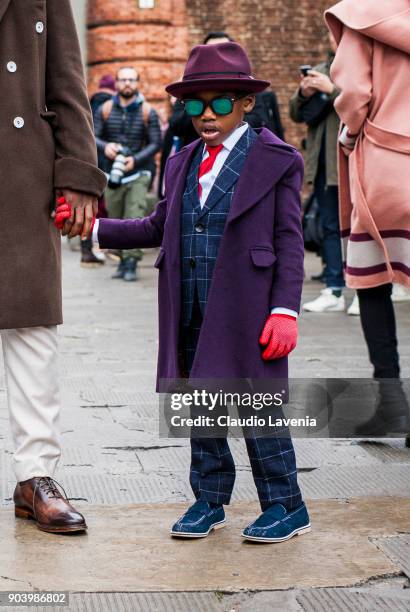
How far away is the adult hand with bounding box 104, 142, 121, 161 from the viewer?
1117 centimetres

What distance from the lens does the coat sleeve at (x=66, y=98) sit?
4000 millimetres

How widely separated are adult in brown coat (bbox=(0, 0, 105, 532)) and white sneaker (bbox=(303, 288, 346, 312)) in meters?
5.27

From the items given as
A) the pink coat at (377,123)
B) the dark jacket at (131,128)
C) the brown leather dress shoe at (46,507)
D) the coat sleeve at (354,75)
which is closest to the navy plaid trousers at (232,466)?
the brown leather dress shoe at (46,507)

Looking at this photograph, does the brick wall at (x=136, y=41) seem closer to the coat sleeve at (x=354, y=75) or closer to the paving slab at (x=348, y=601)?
the coat sleeve at (x=354, y=75)

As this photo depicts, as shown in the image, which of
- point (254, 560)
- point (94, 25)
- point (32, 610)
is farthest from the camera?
point (94, 25)

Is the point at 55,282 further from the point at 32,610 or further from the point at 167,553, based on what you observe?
the point at 32,610

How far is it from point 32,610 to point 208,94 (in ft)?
5.11

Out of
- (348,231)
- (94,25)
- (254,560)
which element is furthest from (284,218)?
(94,25)

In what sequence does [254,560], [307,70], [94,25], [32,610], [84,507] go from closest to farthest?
[32,610] < [254,560] < [84,507] < [307,70] < [94,25]

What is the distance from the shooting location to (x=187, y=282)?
3.82 m

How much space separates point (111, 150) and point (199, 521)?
769 cm

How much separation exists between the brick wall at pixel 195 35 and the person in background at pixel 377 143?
36.3ft

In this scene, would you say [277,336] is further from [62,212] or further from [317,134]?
[317,134]

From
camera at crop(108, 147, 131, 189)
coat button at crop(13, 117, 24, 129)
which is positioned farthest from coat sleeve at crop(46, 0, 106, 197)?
camera at crop(108, 147, 131, 189)
